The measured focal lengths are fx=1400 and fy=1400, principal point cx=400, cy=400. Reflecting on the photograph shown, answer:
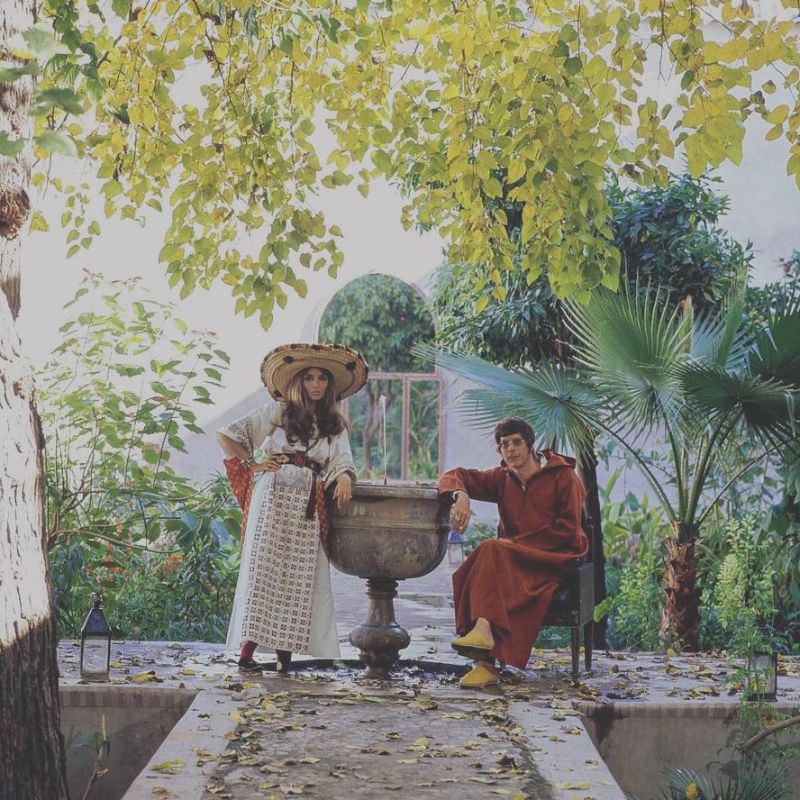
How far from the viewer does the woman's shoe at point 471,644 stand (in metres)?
6.45

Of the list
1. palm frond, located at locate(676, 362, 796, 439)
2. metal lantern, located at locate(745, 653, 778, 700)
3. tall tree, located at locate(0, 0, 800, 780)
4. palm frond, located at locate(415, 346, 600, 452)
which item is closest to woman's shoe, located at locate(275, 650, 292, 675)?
tall tree, located at locate(0, 0, 800, 780)

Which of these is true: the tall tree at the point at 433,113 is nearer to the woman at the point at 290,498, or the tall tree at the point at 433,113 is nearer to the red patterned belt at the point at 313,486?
the woman at the point at 290,498

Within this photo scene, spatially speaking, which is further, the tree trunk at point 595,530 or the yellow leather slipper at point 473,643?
the tree trunk at point 595,530

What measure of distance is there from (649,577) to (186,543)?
3.04 metres

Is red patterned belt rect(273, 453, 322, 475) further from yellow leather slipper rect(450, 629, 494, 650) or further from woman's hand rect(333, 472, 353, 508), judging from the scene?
yellow leather slipper rect(450, 629, 494, 650)

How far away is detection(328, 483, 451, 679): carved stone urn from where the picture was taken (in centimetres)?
663

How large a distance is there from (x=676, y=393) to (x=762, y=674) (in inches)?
71.5

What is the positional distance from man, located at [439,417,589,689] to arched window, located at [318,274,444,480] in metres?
8.55

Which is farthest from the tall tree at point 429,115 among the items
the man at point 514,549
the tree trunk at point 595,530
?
the tree trunk at point 595,530

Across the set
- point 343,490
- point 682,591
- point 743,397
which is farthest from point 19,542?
point 682,591

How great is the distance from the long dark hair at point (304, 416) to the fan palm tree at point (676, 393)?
4.23 ft

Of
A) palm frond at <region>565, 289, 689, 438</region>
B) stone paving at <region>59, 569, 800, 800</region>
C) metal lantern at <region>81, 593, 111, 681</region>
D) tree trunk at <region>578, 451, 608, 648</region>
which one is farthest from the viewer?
tree trunk at <region>578, 451, 608, 648</region>

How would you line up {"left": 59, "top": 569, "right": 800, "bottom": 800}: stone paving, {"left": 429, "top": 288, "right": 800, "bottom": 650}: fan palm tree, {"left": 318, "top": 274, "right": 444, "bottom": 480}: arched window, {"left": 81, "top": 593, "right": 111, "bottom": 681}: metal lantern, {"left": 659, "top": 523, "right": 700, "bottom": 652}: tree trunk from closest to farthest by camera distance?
1. {"left": 59, "top": 569, "right": 800, "bottom": 800}: stone paving
2. {"left": 81, "top": 593, "right": 111, "bottom": 681}: metal lantern
3. {"left": 429, "top": 288, "right": 800, "bottom": 650}: fan palm tree
4. {"left": 659, "top": 523, "right": 700, "bottom": 652}: tree trunk
5. {"left": 318, "top": 274, "right": 444, "bottom": 480}: arched window

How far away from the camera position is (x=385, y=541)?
21.8 feet
